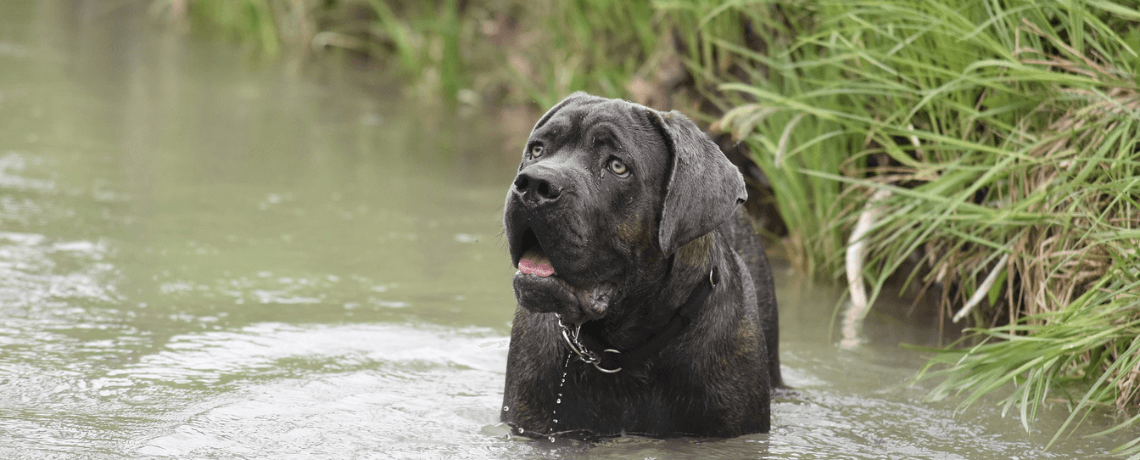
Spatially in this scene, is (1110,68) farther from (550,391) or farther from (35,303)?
(35,303)

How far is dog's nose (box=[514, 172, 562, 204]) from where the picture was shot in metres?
2.90

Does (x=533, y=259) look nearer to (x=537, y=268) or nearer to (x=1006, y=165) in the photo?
(x=537, y=268)

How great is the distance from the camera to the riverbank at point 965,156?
12.6 ft

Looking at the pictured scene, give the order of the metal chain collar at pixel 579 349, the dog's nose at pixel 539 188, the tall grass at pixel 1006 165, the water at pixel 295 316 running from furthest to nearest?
1. the tall grass at pixel 1006 165
2. the water at pixel 295 316
3. the metal chain collar at pixel 579 349
4. the dog's nose at pixel 539 188

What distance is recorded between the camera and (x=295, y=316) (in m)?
4.68

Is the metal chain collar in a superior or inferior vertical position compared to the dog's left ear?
inferior

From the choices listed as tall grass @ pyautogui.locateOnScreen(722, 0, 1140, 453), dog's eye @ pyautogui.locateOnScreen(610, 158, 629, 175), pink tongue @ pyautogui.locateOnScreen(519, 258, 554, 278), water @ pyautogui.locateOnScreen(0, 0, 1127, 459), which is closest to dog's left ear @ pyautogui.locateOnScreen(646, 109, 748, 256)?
dog's eye @ pyautogui.locateOnScreen(610, 158, 629, 175)

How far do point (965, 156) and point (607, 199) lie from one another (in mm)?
1907

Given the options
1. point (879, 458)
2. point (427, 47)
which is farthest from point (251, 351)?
point (427, 47)

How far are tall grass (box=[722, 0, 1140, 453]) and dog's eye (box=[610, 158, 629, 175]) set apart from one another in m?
1.41

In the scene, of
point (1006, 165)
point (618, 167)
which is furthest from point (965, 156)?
point (618, 167)

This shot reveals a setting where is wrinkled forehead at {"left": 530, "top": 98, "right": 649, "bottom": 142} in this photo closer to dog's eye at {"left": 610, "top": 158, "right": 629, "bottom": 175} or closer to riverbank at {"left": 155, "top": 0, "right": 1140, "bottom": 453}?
dog's eye at {"left": 610, "top": 158, "right": 629, "bottom": 175}

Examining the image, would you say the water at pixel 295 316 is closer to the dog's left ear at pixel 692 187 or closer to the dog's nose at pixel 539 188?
the dog's left ear at pixel 692 187

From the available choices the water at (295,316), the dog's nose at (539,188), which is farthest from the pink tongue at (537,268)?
the water at (295,316)
